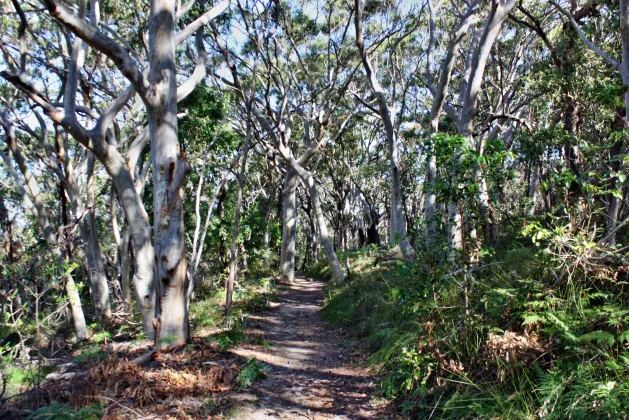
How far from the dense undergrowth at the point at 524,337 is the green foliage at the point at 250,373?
1470mm

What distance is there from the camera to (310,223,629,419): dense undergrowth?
3123 millimetres

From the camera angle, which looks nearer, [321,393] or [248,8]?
[321,393]

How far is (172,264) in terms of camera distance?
204 inches

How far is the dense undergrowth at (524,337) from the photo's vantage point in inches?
123

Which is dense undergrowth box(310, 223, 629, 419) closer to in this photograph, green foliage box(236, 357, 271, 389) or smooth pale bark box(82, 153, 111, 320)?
green foliage box(236, 357, 271, 389)

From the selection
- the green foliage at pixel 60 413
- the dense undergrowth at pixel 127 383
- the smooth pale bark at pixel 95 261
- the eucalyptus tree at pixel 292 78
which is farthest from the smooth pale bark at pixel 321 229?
the green foliage at pixel 60 413

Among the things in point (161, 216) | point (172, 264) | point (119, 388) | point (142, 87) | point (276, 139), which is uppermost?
point (276, 139)

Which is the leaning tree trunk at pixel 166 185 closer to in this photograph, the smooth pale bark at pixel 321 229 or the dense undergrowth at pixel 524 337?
the dense undergrowth at pixel 524 337

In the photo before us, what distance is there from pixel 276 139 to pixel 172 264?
26.2 feet

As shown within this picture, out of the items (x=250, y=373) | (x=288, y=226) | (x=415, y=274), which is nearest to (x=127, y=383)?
(x=250, y=373)

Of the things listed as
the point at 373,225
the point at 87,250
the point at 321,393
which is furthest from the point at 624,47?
the point at 373,225

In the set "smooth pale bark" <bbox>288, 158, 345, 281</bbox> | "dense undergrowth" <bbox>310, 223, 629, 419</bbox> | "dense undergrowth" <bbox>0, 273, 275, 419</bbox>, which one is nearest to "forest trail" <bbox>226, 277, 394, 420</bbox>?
"dense undergrowth" <bbox>0, 273, 275, 419</bbox>

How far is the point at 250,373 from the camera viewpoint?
4.82m

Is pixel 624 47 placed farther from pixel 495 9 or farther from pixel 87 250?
→ pixel 87 250
